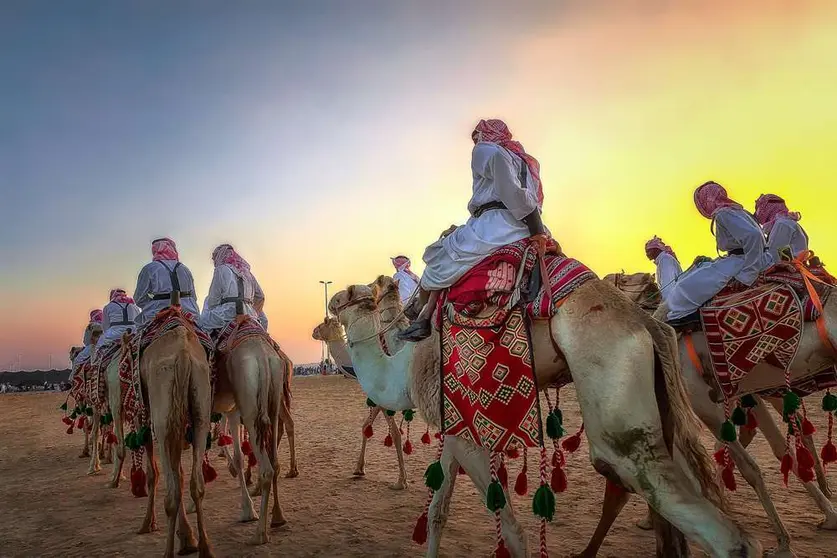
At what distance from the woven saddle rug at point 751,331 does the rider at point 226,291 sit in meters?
5.68

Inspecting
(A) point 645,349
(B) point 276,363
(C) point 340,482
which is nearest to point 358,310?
(B) point 276,363

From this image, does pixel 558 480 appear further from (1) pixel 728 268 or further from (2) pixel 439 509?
(1) pixel 728 268

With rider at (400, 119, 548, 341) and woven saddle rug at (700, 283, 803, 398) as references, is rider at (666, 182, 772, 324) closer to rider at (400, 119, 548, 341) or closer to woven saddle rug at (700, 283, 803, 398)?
woven saddle rug at (700, 283, 803, 398)

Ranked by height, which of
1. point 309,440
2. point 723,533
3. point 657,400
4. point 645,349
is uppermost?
point 645,349

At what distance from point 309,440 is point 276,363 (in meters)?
7.84

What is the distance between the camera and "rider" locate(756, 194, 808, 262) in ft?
21.0

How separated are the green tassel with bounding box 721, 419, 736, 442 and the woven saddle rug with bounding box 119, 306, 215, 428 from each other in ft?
18.0

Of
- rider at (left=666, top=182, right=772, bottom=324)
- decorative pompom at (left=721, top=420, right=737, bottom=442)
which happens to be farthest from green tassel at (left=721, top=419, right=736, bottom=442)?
rider at (left=666, top=182, right=772, bottom=324)

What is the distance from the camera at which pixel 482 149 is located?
3.90 meters

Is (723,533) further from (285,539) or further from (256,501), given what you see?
(256,501)

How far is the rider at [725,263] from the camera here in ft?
17.8

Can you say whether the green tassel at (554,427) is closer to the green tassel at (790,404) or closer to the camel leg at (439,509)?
the camel leg at (439,509)

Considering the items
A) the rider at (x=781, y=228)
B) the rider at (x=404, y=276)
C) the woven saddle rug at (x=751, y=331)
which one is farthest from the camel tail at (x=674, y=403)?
the rider at (x=404, y=276)

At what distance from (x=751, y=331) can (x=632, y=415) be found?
2919 millimetres
